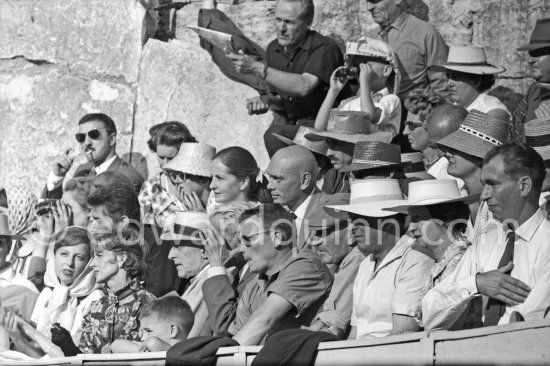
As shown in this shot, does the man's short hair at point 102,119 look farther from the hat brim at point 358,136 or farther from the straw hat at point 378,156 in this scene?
the straw hat at point 378,156

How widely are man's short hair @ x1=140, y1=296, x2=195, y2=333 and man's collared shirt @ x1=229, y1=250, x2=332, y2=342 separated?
1.21 feet

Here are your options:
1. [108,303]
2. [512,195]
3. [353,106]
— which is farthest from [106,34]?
[512,195]

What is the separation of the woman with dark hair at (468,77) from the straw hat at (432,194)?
5.98 feet

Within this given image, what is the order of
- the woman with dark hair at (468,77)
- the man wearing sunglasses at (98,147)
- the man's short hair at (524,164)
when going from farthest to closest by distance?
the man wearing sunglasses at (98,147) → the woman with dark hair at (468,77) → the man's short hair at (524,164)

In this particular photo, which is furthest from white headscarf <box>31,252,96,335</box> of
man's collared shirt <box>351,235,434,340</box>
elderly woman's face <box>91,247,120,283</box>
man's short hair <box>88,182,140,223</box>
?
man's collared shirt <box>351,235,434,340</box>

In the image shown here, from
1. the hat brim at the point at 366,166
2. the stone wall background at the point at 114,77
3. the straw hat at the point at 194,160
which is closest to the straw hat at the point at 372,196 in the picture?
the hat brim at the point at 366,166

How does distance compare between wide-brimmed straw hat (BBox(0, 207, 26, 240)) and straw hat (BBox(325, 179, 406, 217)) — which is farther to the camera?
wide-brimmed straw hat (BBox(0, 207, 26, 240))

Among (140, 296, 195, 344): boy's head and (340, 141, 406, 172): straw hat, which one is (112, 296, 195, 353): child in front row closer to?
(140, 296, 195, 344): boy's head

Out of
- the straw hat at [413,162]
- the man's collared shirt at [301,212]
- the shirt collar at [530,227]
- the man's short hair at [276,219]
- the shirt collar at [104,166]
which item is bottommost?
the shirt collar at [104,166]

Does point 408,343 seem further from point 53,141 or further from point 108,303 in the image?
point 53,141

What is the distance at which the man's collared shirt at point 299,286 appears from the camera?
852cm

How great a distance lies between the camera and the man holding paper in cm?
1116

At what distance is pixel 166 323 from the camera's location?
8.70 meters

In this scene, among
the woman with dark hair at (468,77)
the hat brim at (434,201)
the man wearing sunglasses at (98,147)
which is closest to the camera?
the hat brim at (434,201)
